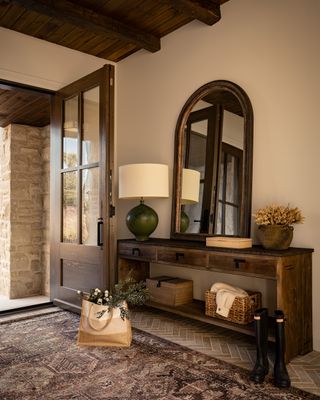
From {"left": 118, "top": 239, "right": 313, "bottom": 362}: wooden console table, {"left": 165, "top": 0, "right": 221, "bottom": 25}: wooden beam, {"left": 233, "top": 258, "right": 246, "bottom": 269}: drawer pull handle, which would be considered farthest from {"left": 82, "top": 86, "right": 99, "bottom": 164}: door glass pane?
{"left": 233, "top": 258, "right": 246, "bottom": 269}: drawer pull handle

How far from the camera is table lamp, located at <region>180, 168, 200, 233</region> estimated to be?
3.52m

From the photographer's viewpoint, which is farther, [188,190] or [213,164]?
[188,190]

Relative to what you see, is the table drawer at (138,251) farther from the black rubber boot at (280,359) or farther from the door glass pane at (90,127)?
the black rubber boot at (280,359)

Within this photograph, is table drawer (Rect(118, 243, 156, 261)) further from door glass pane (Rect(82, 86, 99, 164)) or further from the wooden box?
door glass pane (Rect(82, 86, 99, 164))

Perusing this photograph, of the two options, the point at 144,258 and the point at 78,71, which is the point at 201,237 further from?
the point at 78,71

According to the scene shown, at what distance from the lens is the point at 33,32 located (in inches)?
154

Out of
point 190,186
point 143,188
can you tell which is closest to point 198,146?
point 190,186

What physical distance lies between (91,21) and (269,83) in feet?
5.69

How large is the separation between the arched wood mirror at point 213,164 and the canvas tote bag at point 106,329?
104cm

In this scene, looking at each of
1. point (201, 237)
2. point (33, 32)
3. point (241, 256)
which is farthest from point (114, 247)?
point (33, 32)

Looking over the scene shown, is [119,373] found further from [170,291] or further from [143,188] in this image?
[143,188]

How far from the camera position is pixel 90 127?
3.89m

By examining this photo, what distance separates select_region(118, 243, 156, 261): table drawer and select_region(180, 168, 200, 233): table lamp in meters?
0.40

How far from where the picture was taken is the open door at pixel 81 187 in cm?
359
